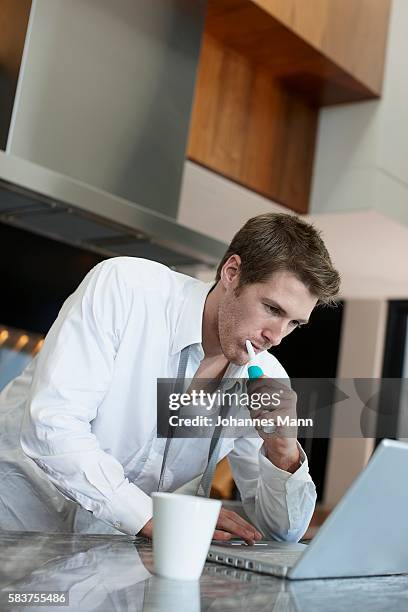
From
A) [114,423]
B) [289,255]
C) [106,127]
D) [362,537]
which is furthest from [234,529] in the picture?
[106,127]

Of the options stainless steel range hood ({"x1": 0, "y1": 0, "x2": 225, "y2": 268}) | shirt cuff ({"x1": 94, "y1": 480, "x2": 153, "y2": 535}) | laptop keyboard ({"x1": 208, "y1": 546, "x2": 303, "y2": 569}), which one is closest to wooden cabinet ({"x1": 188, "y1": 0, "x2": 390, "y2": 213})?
stainless steel range hood ({"x1": 0, "y1": 0, "x2": 225, "y2": 268})

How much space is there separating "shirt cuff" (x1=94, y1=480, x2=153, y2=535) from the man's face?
37 centimetres

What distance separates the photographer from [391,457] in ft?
2.73

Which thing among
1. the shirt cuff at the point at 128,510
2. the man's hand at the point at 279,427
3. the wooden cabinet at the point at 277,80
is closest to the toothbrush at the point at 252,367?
the man's hand at the point at 279,427

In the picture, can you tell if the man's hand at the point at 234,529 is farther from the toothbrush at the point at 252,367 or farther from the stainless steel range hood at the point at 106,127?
the stainless steel range hood at the point at 106,127

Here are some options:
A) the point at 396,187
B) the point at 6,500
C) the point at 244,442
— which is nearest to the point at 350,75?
the point at 396,187

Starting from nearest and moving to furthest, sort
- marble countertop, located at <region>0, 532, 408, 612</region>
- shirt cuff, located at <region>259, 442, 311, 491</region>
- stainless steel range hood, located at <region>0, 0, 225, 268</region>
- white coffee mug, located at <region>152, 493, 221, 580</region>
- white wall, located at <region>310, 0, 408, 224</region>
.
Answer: marble countertop, located at <region>0, 532, 408, 612</region> < white coffee mug, located at <region>152, 493, 221, 580</region> < shirt cuff, located at <region>259, 442, 311, 491</region> < stainless steel range hood, located at <region>0, 0, 225, 268</region> < white wall, located at <region>310, 0, 408, 224</region>

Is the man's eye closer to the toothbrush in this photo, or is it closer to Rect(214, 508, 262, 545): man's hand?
the toothbrush

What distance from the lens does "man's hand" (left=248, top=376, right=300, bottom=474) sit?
1.17 m

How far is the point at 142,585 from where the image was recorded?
29.8 inches

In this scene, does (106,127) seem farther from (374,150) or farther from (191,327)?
(374,150)

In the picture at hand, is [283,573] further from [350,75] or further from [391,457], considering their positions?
[350,75]

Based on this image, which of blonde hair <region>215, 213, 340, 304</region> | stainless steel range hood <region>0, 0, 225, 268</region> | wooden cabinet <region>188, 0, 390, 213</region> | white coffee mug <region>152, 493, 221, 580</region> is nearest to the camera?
white coffee mug <region>152, 493, 221, 580</region>

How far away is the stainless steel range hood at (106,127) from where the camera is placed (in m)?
2.21
